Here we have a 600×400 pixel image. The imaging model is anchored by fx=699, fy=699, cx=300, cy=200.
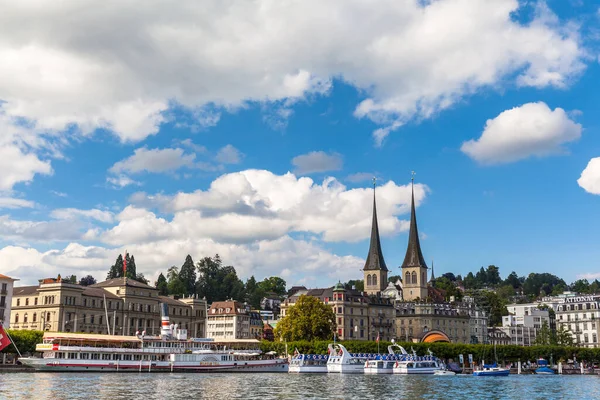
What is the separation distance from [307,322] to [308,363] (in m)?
14.2

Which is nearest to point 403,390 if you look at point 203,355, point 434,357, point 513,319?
point 203,355

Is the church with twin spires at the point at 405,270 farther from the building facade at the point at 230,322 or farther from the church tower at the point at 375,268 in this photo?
the building facade at the point at 230,322

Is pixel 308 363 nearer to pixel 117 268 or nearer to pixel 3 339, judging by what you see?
pixel 3 339

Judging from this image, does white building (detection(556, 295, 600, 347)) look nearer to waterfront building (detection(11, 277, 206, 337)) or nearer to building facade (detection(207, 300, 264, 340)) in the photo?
building facade (detection(207, 300, 264, 340))

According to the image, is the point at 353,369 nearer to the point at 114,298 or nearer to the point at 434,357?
the point at 434,357

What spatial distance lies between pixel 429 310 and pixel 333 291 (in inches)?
1032

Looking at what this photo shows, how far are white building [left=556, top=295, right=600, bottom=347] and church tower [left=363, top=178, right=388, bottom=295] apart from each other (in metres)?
45.4

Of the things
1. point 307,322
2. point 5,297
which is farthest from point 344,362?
point 5,297

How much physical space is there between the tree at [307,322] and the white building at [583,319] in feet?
237

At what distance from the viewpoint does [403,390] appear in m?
67.9

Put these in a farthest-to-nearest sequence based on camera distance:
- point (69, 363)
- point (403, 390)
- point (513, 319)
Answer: point (513, 319), point (69, 363), point (403, 390)

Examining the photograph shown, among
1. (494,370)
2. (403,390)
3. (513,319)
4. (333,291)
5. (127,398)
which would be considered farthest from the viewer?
(513,319)

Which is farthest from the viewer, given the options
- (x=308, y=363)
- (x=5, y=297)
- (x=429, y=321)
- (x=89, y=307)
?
(x=429, y=321)

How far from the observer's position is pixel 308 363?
112 metres
